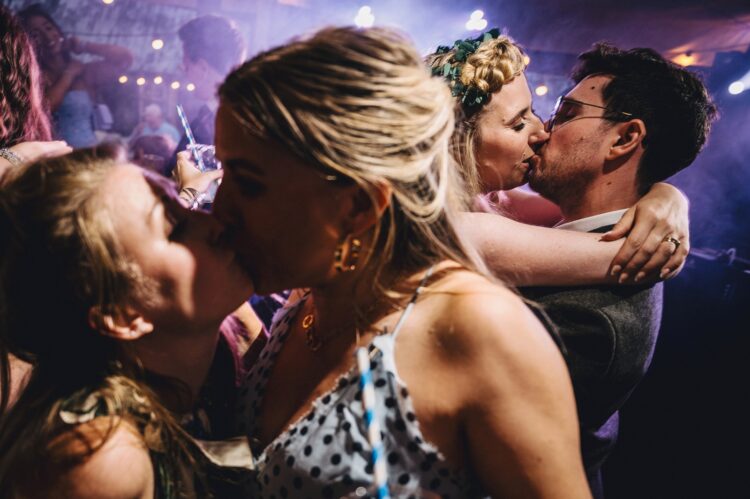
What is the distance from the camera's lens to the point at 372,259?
4.17 feet

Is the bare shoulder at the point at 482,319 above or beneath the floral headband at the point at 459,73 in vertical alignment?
beneath

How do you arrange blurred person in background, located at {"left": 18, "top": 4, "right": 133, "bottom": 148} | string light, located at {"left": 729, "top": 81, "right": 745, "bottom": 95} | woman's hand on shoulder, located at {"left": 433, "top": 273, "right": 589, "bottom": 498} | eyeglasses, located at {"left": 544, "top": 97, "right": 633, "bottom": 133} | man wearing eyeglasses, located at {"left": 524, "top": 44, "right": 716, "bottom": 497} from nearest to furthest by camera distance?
woman's hand on shoulder, located at {"left": 433, "top": 273, "right": 589, "bottom": 498} < man wearing eyeglasses, located at {"left": 524, "top": 44, "right": 716, "bottom": 497} < eyeglasses, located at {"left": 544, "top": 97, "right": 633, "bottom": 133} < blurred person in background, located at {"left": 18, "top": 4, "right": 133, "bottom": 148} < string light, located at {"left": 729, "top": 81, "right": 745, "bottom": 95}

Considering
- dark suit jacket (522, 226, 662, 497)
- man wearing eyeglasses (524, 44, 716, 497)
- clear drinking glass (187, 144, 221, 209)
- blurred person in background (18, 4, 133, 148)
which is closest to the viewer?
dark suit jacket (522, 226, 662, 497)

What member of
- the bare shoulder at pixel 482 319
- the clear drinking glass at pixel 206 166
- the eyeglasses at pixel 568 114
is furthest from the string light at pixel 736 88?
the bare shoulder at pixel 482 319

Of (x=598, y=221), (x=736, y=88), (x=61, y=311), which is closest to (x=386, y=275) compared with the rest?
(x=61, y=311)

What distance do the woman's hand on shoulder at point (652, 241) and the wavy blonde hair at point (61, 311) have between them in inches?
64.2

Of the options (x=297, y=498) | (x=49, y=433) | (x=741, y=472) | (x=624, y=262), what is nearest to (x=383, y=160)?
(x=297, y=498)

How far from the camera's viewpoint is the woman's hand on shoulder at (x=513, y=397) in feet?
3.32

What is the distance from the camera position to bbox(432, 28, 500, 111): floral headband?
6.88ft

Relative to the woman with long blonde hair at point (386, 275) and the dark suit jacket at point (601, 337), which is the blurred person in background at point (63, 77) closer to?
the woman with long blonde hair at point (386, 275)

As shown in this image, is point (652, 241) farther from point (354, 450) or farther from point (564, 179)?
point (354, 450)

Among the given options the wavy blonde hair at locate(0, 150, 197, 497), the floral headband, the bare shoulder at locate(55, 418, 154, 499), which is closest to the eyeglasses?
the floral headband

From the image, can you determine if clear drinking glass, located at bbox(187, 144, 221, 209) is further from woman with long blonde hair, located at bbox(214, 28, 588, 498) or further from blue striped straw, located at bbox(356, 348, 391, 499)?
blue striped straw, located at bbox(356, 348, 391, 499)

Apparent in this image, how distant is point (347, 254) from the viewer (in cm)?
121
